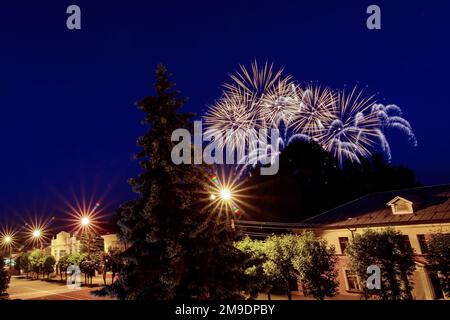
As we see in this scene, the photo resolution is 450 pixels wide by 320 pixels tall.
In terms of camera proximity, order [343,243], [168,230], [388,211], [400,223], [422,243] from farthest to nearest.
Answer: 1. [343,243]
2. [388,211]
3. [400,223]
4. [422,243]
5. [168,230]

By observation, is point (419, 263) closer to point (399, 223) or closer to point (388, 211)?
point (399, 223)

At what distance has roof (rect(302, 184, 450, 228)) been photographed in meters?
26.1

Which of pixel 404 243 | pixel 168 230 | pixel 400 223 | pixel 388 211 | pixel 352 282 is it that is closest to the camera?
pixel 168 230

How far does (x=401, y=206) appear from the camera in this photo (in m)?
28.3

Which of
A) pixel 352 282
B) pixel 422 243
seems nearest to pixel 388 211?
pixel 422 243

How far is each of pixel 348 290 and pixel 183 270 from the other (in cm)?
2390

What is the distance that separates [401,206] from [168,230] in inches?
981

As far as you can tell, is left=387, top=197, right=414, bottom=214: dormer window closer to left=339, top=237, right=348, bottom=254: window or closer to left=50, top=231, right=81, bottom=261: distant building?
left=339, top=237, right=348, bottom=254: window

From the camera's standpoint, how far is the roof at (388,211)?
2611cm

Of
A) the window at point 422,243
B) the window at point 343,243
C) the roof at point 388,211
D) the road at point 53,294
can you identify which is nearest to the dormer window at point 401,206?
the roof at point 388,211

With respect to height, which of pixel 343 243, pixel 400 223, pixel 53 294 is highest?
pixel 400 223

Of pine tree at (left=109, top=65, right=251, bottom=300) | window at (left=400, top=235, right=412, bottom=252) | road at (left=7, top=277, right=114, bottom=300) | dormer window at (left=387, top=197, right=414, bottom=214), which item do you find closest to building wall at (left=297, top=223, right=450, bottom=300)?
window at (left=400, top=235, right=412, bottom=252)
